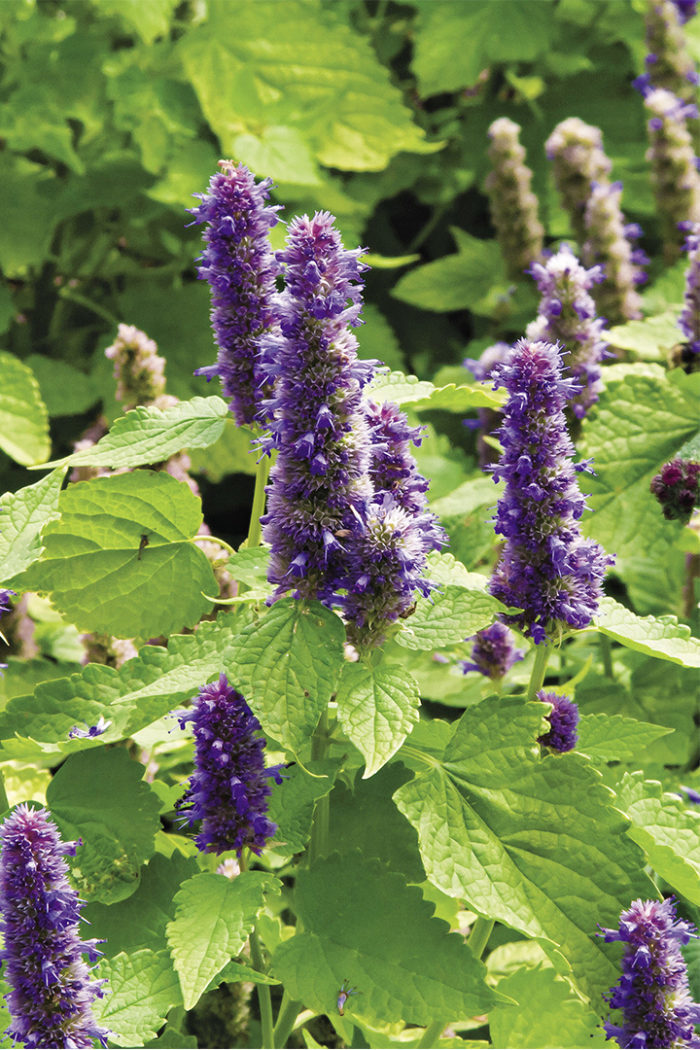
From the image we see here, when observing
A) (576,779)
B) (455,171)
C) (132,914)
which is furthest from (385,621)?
(455,171)

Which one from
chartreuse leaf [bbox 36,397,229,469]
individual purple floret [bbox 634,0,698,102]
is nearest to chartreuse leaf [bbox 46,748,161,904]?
chartreuse leaf [bbox 36,397,229,469]

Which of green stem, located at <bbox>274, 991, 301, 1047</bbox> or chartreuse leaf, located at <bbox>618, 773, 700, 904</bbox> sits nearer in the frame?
chartreuse leaf, located at <bbox>618, 773, 700, 904</bbox>

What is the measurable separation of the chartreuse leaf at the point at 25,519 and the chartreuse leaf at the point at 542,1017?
705 millimetres

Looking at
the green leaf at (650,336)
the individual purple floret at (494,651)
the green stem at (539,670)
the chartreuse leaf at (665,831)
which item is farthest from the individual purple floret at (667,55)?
the chartreuse leaf at (665,831)

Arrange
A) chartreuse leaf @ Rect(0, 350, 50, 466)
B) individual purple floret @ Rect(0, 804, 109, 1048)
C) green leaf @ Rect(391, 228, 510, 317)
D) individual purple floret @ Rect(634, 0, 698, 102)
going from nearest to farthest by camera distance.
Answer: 1. individual purple floret @ Rect(0, 804, 109, 1048)
2. chartreuse leaf @ Rect(0, 350, 50, 466)
3. individual purple floret @ Rect(634, 0, 698, 102)
4. green leaf @ Rect(391, 228, 510, 317)

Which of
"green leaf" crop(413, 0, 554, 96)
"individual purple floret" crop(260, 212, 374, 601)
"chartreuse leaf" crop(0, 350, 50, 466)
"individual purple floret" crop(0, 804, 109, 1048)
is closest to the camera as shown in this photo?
"individual purple floret" crop(0, 804, 109, 1048)

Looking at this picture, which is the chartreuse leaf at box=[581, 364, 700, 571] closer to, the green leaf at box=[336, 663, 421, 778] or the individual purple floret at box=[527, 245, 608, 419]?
the individual purple floret at box=[527, 245, 608, 419]

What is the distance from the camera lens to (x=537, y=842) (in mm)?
1119

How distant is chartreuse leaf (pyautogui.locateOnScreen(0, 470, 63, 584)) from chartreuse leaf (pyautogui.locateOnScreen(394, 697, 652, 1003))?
0.47 m

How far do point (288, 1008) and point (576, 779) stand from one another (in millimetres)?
474

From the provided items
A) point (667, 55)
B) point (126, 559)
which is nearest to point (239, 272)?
point (126, 559)

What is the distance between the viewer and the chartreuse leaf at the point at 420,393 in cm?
130

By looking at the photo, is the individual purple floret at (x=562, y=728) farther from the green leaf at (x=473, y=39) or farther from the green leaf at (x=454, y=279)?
the green leaf at (x=473, y=39)

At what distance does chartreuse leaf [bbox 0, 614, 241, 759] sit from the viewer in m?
1.18
